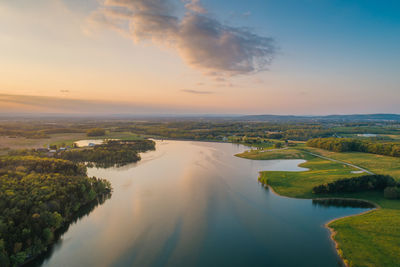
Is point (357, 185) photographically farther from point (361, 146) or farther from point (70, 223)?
point (70, 223)

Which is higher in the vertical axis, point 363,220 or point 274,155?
point 274,155

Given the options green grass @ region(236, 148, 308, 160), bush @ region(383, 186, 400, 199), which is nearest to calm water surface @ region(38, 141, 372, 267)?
bush @ region(383, 186, 400, 199)

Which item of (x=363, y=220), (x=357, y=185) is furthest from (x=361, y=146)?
(x=363, y=220)

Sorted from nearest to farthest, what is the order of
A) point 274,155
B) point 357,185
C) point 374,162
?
1. point 357,185
2. point 374,162
3. point 274,155

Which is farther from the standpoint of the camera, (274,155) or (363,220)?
(274,155)

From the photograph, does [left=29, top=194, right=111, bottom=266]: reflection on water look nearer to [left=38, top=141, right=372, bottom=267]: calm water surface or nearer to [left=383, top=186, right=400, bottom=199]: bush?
[left=38, top=141, right=372, bottom=267]: calm water surface

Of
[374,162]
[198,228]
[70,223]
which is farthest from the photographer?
[374,162]
